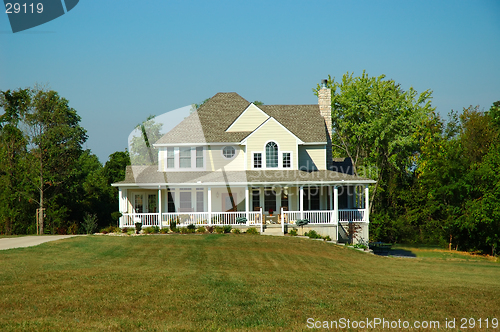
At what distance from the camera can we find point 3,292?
12.3 metres

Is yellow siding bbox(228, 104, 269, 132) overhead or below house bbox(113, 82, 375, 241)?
overhead

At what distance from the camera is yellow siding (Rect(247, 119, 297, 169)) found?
31.5 meters

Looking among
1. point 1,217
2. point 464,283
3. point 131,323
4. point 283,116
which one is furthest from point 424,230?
point 131,323

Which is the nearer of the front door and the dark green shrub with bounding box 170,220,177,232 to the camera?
the dark green shrub with bounding box 170,220,177,232

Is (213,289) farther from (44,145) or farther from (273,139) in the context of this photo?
(44,145)

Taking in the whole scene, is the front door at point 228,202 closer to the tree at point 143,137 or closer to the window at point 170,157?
the window at point 170,157

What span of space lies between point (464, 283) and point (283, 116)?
2143 cm

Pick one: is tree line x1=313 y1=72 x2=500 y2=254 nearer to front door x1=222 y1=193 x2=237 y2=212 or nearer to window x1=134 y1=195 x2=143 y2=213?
front door x1=222 y1=193 x2=237 y2=212

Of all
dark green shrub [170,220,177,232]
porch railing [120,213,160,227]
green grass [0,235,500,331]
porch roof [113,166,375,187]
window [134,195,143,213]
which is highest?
porch roof [113,166,375,187]

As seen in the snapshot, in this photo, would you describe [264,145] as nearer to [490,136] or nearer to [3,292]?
[490,136]

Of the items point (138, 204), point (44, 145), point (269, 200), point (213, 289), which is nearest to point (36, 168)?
point (44, 145)

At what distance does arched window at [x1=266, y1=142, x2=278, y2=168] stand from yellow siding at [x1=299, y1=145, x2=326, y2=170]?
6.49 feet

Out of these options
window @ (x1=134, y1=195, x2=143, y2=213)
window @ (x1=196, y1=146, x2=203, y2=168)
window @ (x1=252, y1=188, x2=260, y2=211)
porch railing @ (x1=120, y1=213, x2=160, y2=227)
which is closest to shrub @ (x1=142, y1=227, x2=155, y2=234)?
porch railing @ (x1=120, y1=213, x2=160, y2=227)

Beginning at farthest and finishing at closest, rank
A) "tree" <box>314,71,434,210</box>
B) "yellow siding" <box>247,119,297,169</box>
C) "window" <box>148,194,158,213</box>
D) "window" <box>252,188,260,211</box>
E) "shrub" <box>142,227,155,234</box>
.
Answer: "tree" <box>314,71,434,210</box>
"window" <box>148,194,158,213</box>
"window" <box>252,188,260,211</box>
"yellow siding" <box>247,119,297,169</box>
"shrub" <box>142,227,155,234</box>
